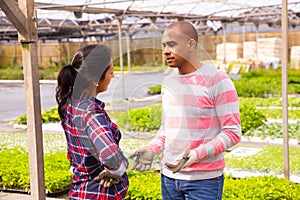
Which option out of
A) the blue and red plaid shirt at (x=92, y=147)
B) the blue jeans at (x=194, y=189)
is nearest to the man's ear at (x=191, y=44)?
the blue and red plaid shirt at (x=92, y=147)

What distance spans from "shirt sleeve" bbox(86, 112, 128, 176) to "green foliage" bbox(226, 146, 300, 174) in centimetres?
323

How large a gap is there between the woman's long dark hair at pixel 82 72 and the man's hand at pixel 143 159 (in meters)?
0.38

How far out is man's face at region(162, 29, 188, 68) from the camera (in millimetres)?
2045

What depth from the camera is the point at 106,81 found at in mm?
2125

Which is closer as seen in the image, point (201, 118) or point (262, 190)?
point (201, 118)

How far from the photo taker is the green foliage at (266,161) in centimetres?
504

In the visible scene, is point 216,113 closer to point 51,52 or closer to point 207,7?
point 207,7

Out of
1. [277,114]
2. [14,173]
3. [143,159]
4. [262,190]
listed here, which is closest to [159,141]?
[143,159]

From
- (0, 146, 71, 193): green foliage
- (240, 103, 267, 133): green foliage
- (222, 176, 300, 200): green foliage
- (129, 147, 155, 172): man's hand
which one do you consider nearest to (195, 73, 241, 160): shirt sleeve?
(129, 147, 155, 172): man's hand

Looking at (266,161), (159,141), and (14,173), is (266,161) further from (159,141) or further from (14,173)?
(159,141)

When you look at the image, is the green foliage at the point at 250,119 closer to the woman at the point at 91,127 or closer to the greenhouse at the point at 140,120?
the greenhouse at the point at 140,120

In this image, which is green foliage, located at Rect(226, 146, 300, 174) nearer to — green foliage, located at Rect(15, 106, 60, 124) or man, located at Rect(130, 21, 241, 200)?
man, located at Rect(130, 21, 241, 200)

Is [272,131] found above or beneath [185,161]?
beneath

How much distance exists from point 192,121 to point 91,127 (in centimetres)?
43
